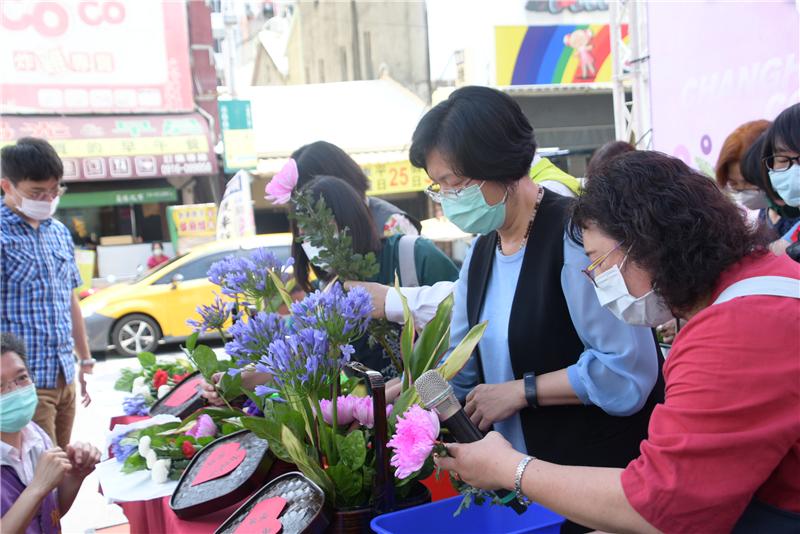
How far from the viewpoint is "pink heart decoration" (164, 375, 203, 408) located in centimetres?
209

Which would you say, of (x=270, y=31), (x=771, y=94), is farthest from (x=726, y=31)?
(x=270, y=31)

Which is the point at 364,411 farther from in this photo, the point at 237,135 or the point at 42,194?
the point at 237,135

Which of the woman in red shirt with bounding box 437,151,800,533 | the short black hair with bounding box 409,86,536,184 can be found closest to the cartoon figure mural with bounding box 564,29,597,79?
the short black hair with bounding box 409,86,536,184

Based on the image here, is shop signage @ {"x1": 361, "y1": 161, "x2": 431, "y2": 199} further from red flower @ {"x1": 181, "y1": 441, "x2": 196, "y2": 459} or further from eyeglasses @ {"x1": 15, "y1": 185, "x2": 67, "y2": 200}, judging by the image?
red flower @ {"x1": 181, "y1": 441, "x2": 196, "y2": 459}

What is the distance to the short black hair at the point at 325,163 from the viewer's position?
2352mm

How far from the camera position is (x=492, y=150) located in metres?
1.40

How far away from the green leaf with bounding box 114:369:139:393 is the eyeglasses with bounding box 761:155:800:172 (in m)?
2.21

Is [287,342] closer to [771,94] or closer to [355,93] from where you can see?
[771,94]

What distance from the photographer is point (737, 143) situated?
8.72 ft

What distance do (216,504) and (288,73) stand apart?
65.4ft

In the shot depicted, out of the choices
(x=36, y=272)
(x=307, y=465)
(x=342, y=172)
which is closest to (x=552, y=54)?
(x=342, y=172)

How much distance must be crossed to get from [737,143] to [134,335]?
6.91m

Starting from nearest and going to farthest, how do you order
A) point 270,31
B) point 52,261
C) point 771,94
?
point 52,261
point 771,94
point 270,31

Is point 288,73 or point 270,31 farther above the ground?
point 270,31
